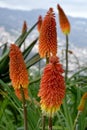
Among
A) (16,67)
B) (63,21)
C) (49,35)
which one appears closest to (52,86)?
(16,67)

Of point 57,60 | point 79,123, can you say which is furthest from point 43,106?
point 79,123

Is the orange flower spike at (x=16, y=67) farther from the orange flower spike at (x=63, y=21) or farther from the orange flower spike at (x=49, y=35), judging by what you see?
the orange flower spike at (x=63, y=21)

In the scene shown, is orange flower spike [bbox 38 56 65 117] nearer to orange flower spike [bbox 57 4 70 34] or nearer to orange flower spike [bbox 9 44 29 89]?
orange flower spike [bbox 9 44 29 89]

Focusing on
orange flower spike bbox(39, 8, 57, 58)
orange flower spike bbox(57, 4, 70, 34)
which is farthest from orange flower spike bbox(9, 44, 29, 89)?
orange flower spike bbox(57, 4, 70, 34)

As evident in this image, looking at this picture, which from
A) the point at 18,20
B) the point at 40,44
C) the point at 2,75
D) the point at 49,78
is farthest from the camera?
the point at 18,20

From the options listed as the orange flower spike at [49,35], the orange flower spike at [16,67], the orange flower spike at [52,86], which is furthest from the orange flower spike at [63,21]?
the orange flower spike at [52,86]

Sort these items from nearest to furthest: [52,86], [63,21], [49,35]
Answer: [52,86] → [49,35] → [63,21]

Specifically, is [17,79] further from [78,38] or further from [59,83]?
[78,38]

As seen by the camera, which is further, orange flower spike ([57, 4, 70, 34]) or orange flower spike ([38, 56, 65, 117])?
orange flower spike ([57, 4, 70, 34])

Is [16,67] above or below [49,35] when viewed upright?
→ below

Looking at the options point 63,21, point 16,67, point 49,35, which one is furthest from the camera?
point 63,21

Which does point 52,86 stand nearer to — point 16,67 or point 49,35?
point 16,67
